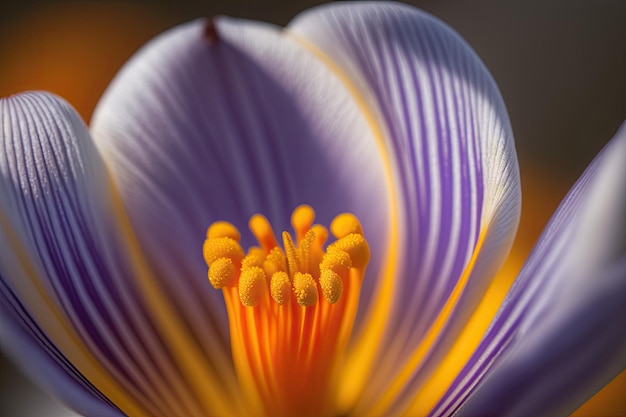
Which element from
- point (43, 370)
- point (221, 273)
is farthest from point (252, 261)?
point (43, 370)

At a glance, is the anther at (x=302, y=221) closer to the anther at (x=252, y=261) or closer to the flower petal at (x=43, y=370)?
the anther at (x=252, y=261)

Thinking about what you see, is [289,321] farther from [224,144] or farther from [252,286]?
[224,144]

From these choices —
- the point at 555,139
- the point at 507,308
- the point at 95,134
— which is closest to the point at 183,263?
the point at 95,134

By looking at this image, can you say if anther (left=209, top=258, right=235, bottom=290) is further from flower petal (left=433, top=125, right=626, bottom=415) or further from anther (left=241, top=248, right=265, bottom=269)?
flower petal (left=433, top=125, right=626, bottom=415)

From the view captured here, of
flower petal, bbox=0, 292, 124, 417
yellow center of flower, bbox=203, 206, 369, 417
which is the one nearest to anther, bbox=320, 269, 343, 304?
yellow center of flower, bbox=203, 206, 369, 417

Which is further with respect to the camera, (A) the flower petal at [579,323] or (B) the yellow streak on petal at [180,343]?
(B) the yellow streak on petal at [180,343]

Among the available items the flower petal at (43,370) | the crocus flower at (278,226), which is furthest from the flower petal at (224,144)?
the flower petal at (43,370)
